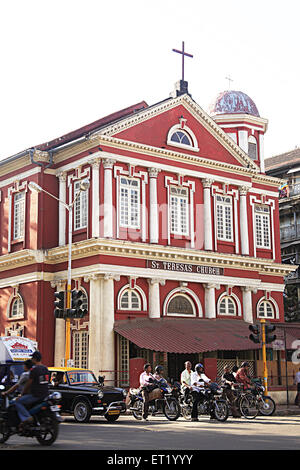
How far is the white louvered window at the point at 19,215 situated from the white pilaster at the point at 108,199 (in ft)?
19.3

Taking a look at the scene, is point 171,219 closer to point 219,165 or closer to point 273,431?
point 219,165

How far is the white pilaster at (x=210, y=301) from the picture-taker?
34719 mm

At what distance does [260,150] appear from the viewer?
4150 cm

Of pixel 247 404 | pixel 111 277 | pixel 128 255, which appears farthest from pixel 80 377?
pixel 128 255

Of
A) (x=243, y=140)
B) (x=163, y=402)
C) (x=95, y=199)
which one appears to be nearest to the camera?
(x=163, y=402)

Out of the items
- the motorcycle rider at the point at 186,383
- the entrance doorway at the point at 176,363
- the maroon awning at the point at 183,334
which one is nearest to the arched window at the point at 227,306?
the maroon awning at the point at 183,334

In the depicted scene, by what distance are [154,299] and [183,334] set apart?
96.4 inches

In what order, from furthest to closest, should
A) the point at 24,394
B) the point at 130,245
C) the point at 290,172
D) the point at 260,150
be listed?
the point at 290,172, the point at 260,150, the point at 130,245, the point at 24,394

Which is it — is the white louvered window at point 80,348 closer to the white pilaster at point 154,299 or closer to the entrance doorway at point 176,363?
the white pilaster at point 154,299

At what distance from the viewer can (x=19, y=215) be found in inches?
1410

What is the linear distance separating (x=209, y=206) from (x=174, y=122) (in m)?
4.73

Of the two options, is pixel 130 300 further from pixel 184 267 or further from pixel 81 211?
pixel 81 211

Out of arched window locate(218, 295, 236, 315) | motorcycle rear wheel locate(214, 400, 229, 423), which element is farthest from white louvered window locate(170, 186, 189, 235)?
motorcycle rear wheel locate(214, 400, 229, 423)

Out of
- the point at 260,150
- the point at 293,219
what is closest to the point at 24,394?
the point at 260,150
